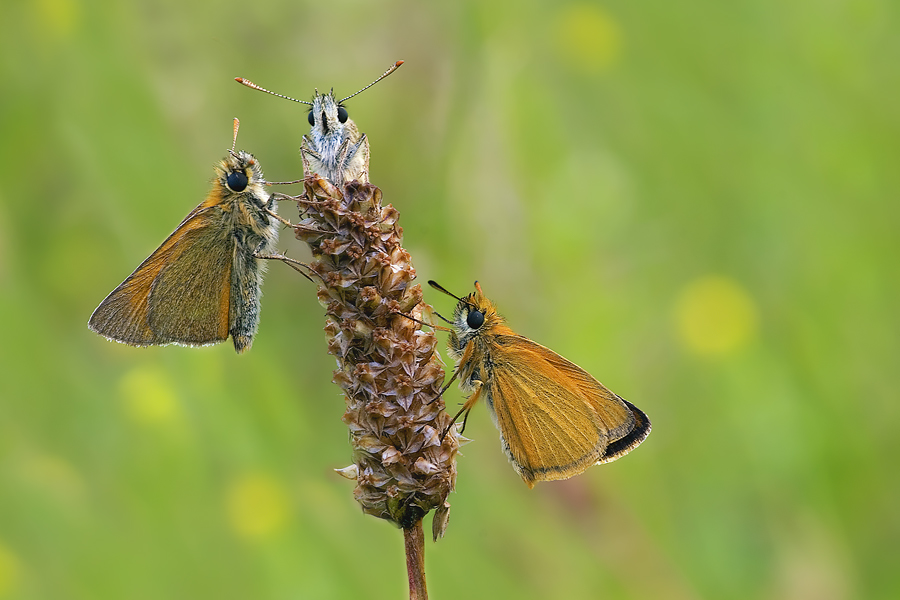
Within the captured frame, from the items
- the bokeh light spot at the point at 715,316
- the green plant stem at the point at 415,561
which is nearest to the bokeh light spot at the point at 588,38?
the bokeh light spot at the point at 715,316

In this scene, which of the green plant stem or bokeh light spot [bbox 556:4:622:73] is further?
bokeh light spot [bbox 556:4:622:73]

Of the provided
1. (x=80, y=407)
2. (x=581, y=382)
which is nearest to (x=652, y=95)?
(x=581, y=382)

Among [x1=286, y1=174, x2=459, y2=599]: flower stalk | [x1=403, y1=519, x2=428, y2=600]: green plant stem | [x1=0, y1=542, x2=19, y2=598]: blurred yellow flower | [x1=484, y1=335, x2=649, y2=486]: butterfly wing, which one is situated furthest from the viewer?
[x1=0, y1=542, x2=19, y2=598]: blurred yellow flower

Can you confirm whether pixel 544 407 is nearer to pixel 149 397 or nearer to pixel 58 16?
pixel 149 397

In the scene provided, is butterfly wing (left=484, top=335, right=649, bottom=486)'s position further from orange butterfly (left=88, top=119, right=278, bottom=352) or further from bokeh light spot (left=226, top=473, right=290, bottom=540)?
bokeh light spot (left=226, top=473, right=290, bottom=540)

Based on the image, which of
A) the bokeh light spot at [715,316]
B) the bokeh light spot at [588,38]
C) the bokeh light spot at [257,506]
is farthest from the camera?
the bokeh light spot at [588,38]

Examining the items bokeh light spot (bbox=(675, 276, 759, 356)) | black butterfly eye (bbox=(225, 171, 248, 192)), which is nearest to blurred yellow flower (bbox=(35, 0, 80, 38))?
black butterfly eye (bbox=(225, 171, 248, 192))

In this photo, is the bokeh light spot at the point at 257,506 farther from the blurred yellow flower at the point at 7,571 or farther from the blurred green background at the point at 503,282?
the blurred yellow flower at the point at 7,571
